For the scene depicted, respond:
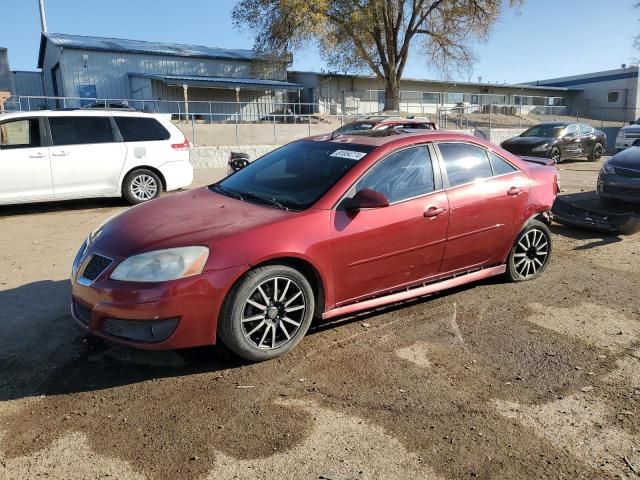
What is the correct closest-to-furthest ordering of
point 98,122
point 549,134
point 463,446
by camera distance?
point 463,446 → point 98,122 → point 549,134

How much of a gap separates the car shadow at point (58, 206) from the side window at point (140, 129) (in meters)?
1.24

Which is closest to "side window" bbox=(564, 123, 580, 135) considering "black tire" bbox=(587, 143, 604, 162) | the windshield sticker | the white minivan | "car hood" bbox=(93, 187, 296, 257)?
"black tire" bbox=(587, 143, 604, 162)

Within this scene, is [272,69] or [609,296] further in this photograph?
[272,69]

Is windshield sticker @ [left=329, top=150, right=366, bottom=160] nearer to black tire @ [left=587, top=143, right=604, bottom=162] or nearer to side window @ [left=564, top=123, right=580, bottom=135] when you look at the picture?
side window @ [left=564, top=123, right=580, bottom=135]

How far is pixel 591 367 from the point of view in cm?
A: 367

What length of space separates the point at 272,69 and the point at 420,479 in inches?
1449

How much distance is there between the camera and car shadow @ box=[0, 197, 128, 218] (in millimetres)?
9266

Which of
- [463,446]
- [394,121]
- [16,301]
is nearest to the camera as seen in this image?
[463,446]

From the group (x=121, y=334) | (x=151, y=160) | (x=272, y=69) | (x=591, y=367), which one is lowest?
(x=591, y=367)

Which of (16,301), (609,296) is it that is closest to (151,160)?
(16,301)

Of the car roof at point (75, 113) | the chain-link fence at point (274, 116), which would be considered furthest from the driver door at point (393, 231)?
the chain-link fence at point (274, 116)

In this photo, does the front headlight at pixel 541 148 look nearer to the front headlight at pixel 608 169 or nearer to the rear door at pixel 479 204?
the front headlight at pixel 608 169

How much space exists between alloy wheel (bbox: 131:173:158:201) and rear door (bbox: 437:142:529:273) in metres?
6.60

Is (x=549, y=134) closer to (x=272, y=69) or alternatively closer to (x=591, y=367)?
(x=591, y=367)
